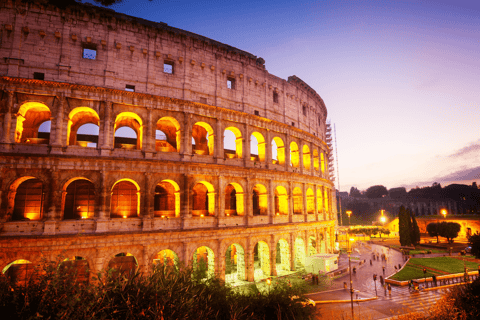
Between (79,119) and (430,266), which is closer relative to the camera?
(79,119)

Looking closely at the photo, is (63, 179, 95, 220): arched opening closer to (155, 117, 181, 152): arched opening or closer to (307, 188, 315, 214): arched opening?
(155, 117, 181, 152): arched opening

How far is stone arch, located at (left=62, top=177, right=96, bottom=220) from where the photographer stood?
18.5 metres

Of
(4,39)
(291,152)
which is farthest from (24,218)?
(291,152)

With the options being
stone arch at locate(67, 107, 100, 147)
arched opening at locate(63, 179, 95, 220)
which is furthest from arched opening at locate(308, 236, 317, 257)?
stone arch at locate(67, 107, 100, 147)

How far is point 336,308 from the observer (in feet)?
60.8

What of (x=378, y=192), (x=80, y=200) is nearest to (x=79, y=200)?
(x=80, y=200)

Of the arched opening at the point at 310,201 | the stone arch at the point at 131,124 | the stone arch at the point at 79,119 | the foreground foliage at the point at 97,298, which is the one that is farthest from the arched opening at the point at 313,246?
the stone arch at the point at 79,119

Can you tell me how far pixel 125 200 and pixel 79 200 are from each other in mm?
2889

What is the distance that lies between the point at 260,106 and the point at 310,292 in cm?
1630

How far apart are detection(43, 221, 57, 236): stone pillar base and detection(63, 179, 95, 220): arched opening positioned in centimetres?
208

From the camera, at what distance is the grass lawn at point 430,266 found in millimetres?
27005

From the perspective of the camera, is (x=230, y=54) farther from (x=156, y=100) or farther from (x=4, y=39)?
(x=4, y=39)

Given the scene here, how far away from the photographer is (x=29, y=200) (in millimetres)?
17641

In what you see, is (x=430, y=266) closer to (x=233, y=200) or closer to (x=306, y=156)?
(x=306, y=156)
